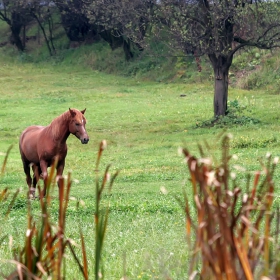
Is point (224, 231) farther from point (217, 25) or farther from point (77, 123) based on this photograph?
point (217, 25)

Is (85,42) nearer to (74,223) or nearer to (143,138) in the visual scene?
(143,138)

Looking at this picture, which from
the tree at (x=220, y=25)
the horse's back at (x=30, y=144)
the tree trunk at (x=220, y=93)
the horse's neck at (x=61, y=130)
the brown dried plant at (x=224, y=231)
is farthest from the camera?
the tree trunk at (x=220, y=93)

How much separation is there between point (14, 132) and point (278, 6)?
11474 millimetres

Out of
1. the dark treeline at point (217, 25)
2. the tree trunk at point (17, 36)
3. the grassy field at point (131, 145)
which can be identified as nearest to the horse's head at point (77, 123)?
the grassy field at point (131, 145)

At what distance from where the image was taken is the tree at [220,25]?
864 inches

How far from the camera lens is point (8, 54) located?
180 feet

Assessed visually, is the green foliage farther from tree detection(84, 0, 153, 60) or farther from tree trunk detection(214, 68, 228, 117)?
tree detection(84, 0, 153, 60)

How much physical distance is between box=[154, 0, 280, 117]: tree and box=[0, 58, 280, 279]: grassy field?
299cm

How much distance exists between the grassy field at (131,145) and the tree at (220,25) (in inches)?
118

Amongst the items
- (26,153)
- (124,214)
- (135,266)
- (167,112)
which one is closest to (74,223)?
(124,214)

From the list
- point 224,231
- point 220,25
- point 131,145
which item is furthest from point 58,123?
point 220,25

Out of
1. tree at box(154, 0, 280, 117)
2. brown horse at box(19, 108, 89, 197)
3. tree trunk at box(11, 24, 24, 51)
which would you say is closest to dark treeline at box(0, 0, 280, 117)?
tree at box(154, 0, 280, 117)

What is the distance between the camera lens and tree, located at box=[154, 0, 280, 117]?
72.0 feet

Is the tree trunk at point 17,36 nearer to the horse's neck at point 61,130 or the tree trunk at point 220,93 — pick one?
the tree trunk at point 220,93
